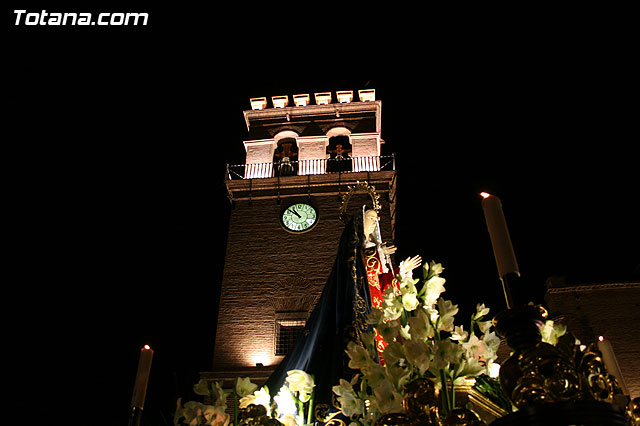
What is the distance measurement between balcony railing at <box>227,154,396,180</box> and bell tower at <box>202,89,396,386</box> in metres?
0.04

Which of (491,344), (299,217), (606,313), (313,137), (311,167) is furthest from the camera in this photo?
(313,137)

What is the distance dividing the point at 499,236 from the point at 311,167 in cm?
1726

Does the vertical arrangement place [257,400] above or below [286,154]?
below

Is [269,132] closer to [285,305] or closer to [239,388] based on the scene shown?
[285,305]

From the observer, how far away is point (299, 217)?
1781 centimetres

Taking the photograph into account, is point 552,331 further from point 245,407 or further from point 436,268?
point 245,407

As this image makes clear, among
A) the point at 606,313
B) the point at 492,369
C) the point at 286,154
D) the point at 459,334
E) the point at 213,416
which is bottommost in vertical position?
the point at 213,416

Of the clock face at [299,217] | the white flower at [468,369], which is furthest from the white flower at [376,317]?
the clock face at [299,217]

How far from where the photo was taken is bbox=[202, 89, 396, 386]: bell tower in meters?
15.6

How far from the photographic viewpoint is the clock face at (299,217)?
692 inches

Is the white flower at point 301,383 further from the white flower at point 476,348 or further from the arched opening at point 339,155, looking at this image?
the arched opening at point 339,155

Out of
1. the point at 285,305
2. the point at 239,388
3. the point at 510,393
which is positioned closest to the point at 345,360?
the point at 239,388

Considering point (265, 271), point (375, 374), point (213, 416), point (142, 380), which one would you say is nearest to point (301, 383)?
point (213, 416)

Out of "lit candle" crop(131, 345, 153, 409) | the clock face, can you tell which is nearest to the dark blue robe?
"lit candle" crop(131, 345, 153, 409)
